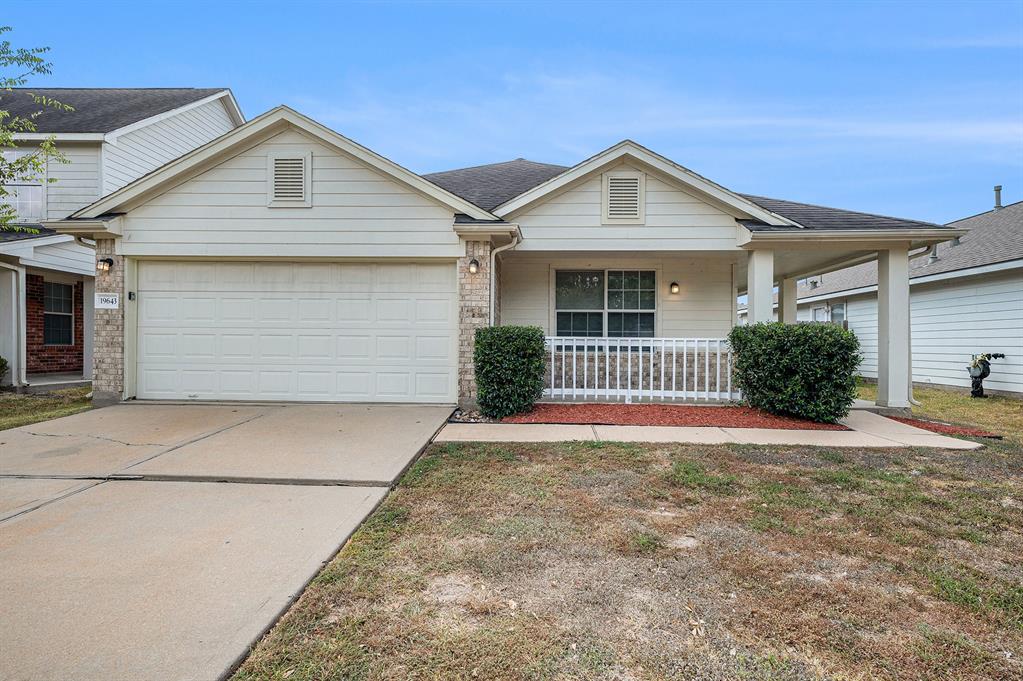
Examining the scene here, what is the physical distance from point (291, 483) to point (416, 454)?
1245 mm

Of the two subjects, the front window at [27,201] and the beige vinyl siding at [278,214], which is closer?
the beige vinyl siding at [278,214]

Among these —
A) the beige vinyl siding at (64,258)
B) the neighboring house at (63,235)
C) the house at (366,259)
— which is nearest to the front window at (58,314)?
the neighboring house at (63,235)

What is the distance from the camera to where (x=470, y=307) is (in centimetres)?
777

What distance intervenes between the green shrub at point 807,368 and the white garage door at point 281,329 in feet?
16.4

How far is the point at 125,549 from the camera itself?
9.42ft

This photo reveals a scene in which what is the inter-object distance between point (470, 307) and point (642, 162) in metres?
3.88

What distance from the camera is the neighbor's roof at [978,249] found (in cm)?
1109

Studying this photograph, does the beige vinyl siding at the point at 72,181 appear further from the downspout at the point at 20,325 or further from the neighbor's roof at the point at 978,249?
the neighbor's roof at the point at 978,249

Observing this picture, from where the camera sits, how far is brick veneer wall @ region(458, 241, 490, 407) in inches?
303

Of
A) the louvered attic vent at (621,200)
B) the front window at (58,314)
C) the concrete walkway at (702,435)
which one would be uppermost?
the louvered attic vent at (621,200)

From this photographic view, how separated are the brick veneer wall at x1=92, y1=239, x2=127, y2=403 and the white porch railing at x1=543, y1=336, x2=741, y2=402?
6949 millimetres

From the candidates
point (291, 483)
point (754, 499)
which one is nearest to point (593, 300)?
point (754, 499)

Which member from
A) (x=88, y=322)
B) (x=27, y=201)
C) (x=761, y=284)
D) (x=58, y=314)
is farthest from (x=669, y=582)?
(x=27, y=201)

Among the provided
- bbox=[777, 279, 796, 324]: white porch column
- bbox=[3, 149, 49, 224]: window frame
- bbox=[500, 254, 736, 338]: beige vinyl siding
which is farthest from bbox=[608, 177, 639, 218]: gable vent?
bbox=[3, 149, 49, 224]: window frame
